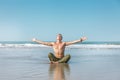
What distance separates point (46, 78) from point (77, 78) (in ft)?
2.66

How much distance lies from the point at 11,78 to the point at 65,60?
188 inches

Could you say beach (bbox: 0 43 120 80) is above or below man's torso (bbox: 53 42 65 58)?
below

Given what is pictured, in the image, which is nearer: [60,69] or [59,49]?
[60,69]

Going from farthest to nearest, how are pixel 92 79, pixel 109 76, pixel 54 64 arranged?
pixel 54 64 → pixel 109 76 → pixel 92 79

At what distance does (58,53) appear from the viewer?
12570 mm

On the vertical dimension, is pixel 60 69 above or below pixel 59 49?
below

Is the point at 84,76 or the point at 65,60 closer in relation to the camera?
the point at 84,76

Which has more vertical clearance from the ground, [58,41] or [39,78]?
[58,41]

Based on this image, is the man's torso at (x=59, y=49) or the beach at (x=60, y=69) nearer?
the beach at (x=60, y=69)

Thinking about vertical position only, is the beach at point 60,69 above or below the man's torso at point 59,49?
below

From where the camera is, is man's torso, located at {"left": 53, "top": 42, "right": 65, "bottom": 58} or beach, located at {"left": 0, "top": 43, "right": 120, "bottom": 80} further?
man's torso, located at {"left": 53, "top": 42, "right": 65, "bottom": 58}


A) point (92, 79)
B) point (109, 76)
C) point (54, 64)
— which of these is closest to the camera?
point (92, 79)

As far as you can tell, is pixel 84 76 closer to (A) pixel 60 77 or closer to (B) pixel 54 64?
(A) pixel 60 77

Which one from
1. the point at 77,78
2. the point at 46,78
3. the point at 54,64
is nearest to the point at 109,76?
the point at 77,78
